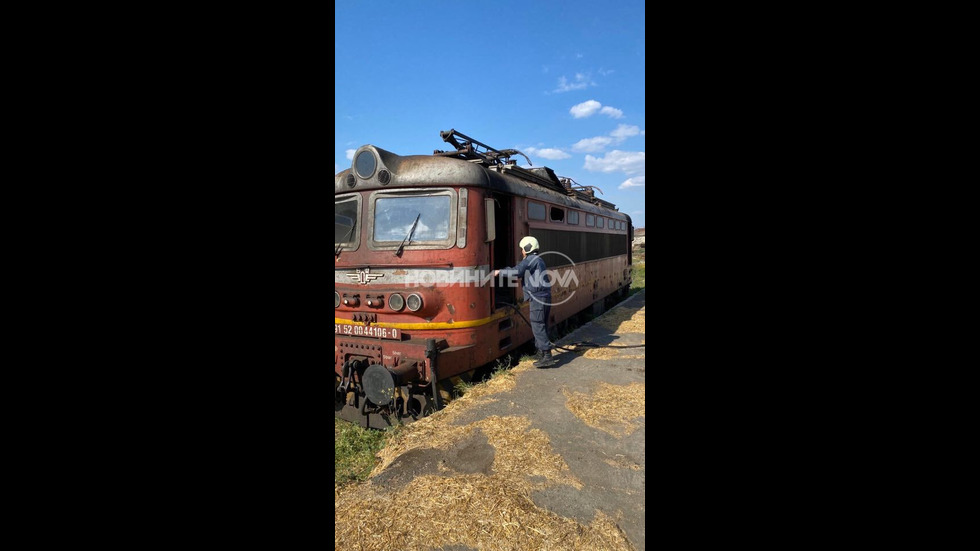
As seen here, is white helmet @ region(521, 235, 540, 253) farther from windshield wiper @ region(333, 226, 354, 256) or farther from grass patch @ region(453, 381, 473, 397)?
windshield wiper @ region(333, 226, 354, 256)

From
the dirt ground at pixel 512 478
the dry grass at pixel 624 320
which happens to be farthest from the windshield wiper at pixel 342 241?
the dry grass at pixel 624 320

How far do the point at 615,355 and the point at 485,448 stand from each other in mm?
3628

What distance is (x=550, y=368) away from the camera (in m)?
5.81

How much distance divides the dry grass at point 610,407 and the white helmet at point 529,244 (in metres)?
1.97

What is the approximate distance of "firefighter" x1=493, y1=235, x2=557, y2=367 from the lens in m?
5.70

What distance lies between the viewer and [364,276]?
498cm

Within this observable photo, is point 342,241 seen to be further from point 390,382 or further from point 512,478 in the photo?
point 512,478

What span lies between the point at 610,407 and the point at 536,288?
76.9 inches

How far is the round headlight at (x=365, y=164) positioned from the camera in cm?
498

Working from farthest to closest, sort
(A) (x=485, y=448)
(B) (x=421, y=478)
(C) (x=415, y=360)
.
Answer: (C) (x=415, y=360), (A) (x=485, y=448), (B) (x=421, y=478)

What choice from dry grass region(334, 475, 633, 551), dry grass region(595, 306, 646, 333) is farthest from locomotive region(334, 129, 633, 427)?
dry grass region(595, 306, 646, 333)

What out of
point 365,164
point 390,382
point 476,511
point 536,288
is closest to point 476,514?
point 476,511
